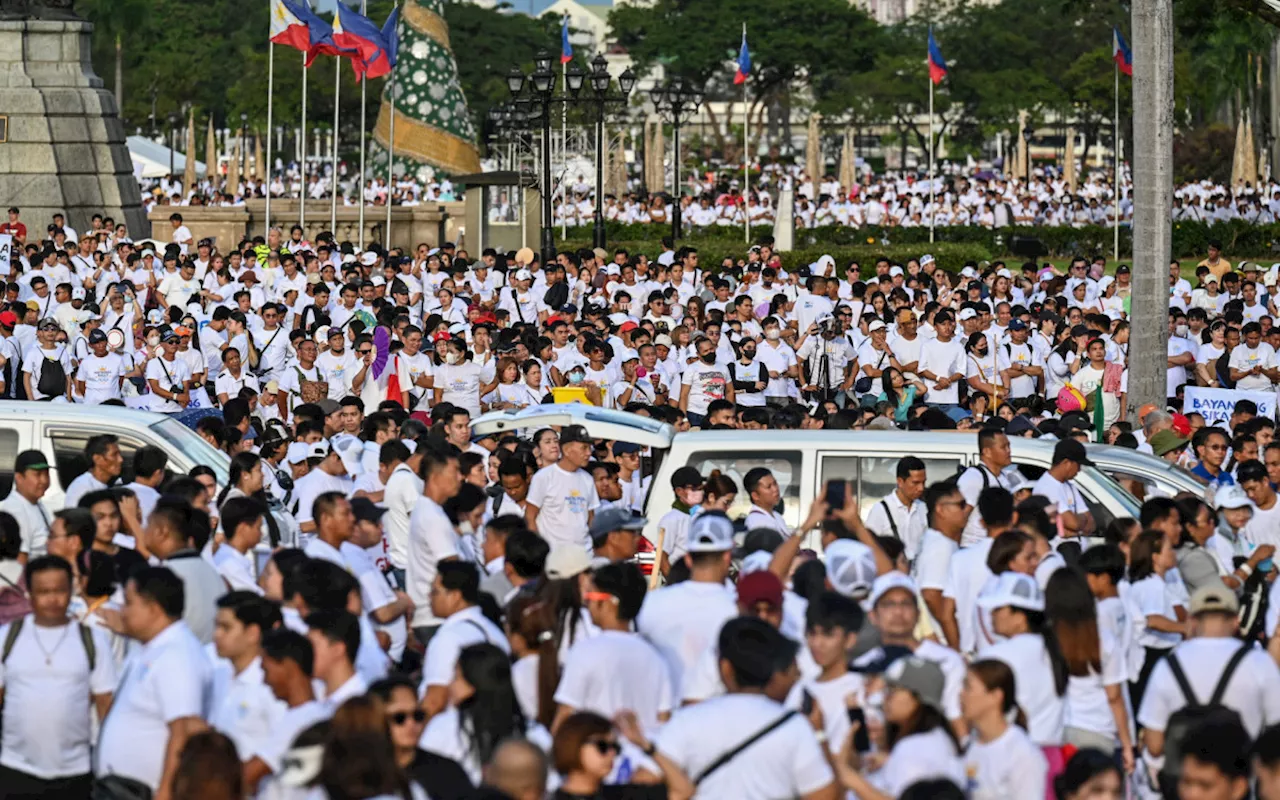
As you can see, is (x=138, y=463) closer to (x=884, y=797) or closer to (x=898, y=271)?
(x=884, y=797)

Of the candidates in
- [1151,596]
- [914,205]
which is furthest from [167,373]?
[914,205]

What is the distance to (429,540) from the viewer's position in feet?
35.7

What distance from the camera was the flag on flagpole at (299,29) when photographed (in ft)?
101

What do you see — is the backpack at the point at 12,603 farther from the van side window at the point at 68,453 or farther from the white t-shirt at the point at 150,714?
the van side window at the point at 68,453

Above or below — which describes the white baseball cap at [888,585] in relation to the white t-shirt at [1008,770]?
above

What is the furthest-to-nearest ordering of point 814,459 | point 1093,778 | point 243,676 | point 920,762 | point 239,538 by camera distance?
point 814,459
point 239,538
point 243,676
point 920,762
point 1093,778

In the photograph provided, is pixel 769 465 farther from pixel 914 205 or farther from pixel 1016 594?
pixel 914 205

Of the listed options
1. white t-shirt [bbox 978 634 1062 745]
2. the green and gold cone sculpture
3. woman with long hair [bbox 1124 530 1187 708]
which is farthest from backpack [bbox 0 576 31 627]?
the green and gold cone sculpture

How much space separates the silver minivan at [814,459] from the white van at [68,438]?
254 centimetres

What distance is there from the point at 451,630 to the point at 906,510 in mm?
4279

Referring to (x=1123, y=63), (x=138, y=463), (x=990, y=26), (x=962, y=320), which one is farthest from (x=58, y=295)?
(x=990, y=26)

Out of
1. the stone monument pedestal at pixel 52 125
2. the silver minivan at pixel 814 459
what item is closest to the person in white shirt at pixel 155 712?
the silver minivan at pixel 814 459

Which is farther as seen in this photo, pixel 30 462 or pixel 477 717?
pixel 30 462

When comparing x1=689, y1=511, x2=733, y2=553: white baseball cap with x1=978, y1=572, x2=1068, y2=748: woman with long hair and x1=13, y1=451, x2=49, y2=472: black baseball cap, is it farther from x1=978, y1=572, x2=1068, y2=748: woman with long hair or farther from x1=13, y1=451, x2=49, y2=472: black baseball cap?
x1=13, y1=451, x2=49, y2=472: black baseball cap
